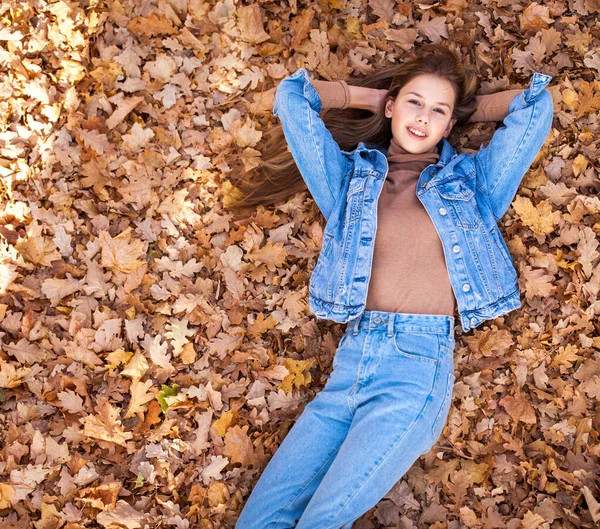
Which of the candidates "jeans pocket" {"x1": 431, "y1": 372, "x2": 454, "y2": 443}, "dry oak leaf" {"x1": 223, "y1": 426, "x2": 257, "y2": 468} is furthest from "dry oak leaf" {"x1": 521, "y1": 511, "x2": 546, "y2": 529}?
"dry oak leaf" {"x1": 223, "y1": 426, "x2": 257, "y2": 468}

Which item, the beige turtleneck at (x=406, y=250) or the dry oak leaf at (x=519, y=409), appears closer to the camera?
the beige turtleneck at (x=406, y=250)

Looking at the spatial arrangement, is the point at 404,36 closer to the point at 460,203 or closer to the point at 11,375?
the point at 460,203

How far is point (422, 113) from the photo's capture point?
331cm

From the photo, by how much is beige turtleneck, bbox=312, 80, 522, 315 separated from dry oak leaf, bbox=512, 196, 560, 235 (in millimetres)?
589

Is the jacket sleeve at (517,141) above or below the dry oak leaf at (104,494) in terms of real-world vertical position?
above

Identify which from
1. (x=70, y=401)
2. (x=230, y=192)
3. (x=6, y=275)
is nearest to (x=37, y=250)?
(x=6, y=275)

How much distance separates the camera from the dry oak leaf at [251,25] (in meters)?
A: 4.08

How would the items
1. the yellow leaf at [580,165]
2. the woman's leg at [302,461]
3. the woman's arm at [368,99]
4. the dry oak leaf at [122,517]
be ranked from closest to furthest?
the woman's leg at [302,461] < the dry oak leaf at [122,517] < the woman's arm at [368,99] < the yellow leaf at [580,165]

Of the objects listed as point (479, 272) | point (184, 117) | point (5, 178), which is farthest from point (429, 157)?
point (5, 178)

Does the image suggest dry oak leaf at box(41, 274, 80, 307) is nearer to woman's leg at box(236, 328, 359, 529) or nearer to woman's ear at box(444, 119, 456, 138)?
woman's leg at box(236, 328, 359, 529)

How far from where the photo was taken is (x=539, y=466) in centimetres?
349

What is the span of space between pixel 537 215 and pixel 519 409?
47.4 inches

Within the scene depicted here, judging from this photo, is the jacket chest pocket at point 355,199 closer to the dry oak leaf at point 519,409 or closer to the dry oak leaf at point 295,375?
the dry oak leaf at point 295,375

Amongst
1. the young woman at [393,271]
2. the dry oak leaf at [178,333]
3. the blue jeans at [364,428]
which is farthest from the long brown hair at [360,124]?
the blue jeans at [364,428]
